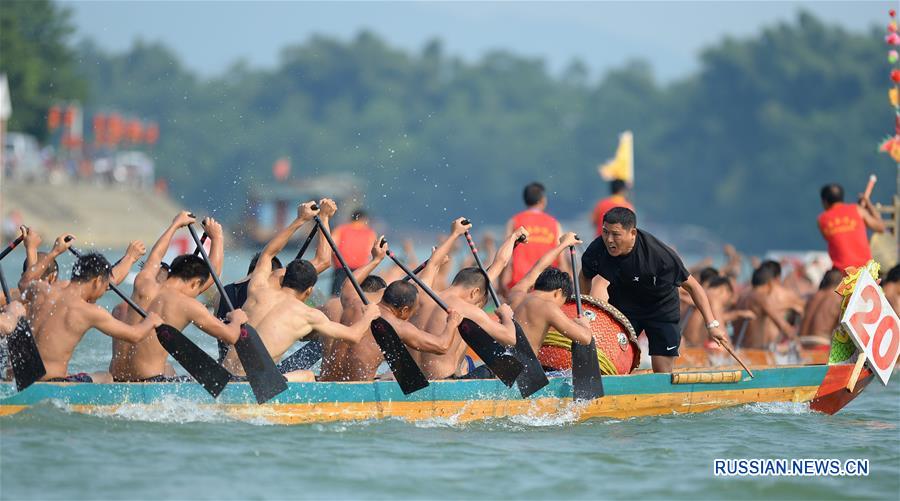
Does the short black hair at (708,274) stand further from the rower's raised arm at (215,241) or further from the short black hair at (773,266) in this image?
the rower's raised arm at (215,241)

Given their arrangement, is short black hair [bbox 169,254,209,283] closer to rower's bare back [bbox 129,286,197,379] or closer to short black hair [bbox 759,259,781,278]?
rower's bare back [bbox 129,286,197,379]

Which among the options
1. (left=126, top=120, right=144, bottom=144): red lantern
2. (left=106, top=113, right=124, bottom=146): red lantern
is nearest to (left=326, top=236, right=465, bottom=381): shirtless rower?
(left=106, top=113, right=124, bottom=146): red lantern

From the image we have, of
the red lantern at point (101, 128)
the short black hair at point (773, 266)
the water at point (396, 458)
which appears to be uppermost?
the red lantern at point (101, 128)

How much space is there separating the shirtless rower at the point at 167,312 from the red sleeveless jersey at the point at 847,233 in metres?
6.70

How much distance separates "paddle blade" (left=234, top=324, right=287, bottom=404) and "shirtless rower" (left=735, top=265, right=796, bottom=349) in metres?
6.27

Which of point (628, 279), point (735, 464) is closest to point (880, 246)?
point (628, 279)

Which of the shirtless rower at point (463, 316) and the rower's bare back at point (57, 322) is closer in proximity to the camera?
the rower's bare back at point (57, 322)

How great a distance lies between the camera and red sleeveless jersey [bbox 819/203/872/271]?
13172 mm

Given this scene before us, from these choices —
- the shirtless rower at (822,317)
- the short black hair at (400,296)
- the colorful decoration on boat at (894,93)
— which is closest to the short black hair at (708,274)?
the shirtless rower at (822,317)

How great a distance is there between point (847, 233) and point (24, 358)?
8.14 meters

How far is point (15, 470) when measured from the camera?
7.23 m

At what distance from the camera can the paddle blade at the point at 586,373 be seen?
8930 millimetres

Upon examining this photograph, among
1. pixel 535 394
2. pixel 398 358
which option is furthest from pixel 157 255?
pixel 535 394

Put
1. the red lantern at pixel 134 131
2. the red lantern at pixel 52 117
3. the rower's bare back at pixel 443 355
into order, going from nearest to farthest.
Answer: the rower's bare back at pixel 443 355 < the red lantern at pixel 52 117 < the red lantern at pixel 134 131
